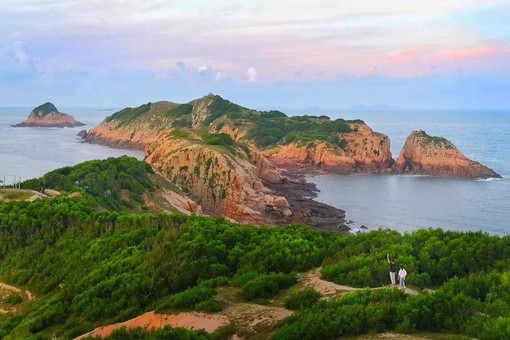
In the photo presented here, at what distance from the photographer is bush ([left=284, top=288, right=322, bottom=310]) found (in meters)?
14.8

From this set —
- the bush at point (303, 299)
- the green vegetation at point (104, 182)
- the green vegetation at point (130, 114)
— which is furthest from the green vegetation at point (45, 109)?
the bush at point (303, 299)

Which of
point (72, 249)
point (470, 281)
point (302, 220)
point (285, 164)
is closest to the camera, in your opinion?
point (470, 281)

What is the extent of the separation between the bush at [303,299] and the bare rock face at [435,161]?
67.9 meters

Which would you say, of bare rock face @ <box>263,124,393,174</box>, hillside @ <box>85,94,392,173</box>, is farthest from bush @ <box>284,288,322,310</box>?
hillside @ <box>85,94,392,173</box>

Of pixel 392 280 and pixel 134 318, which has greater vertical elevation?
pixel 392 280

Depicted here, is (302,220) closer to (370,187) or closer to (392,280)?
(370,187)

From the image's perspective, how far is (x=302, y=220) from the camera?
49.6 metres

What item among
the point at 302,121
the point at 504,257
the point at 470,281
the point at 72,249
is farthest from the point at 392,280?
the point at 302,121

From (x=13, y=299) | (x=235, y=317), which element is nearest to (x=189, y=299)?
(x=235, y=317)

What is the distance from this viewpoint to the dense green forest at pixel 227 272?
1294 cm

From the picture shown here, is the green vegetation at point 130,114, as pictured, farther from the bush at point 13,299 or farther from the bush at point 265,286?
the bush at point 265,286

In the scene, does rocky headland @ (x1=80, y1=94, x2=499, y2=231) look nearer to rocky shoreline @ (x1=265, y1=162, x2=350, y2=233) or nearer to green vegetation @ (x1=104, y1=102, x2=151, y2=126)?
rocky shoreline @ (x1=265, y1=162, x2=350, y2=233)

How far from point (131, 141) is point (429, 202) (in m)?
84.4

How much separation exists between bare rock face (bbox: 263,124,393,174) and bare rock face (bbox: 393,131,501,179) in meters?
3.30
